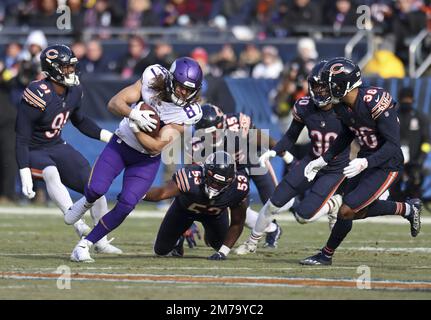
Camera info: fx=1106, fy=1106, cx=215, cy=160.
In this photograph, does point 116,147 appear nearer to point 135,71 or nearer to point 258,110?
point 258,110

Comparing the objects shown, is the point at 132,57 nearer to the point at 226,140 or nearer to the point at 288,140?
the point at 226,140

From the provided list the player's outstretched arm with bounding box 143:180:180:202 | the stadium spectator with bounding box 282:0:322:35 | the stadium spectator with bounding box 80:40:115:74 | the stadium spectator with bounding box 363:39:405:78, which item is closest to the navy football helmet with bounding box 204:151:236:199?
the player's outstretched arm with bounding box 143:180:180:202

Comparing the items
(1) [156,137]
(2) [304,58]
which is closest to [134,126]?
(1) [156,137]

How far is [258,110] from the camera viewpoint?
53.5 ft

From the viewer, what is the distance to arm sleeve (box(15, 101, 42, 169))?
9.76 meters

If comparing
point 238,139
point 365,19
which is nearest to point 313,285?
point 238,139

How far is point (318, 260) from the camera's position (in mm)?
8891

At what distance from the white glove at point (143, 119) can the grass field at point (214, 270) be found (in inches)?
43.0

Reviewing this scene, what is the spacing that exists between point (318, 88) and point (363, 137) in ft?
2.71

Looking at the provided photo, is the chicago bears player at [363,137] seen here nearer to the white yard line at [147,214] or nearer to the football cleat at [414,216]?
the football cleat at [414,216]

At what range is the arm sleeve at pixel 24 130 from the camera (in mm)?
9758

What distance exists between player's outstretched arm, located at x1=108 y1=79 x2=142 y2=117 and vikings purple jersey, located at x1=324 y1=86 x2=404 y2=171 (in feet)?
5.33

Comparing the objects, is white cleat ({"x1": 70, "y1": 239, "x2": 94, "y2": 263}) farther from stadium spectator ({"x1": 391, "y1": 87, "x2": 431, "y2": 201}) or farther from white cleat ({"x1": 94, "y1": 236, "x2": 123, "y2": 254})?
stadium spectator ({"x1": 391, "y1": 87, "x2": 431, "y2": 201})

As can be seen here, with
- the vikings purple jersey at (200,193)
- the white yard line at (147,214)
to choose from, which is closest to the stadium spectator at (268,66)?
the white yard line at (147,214)
